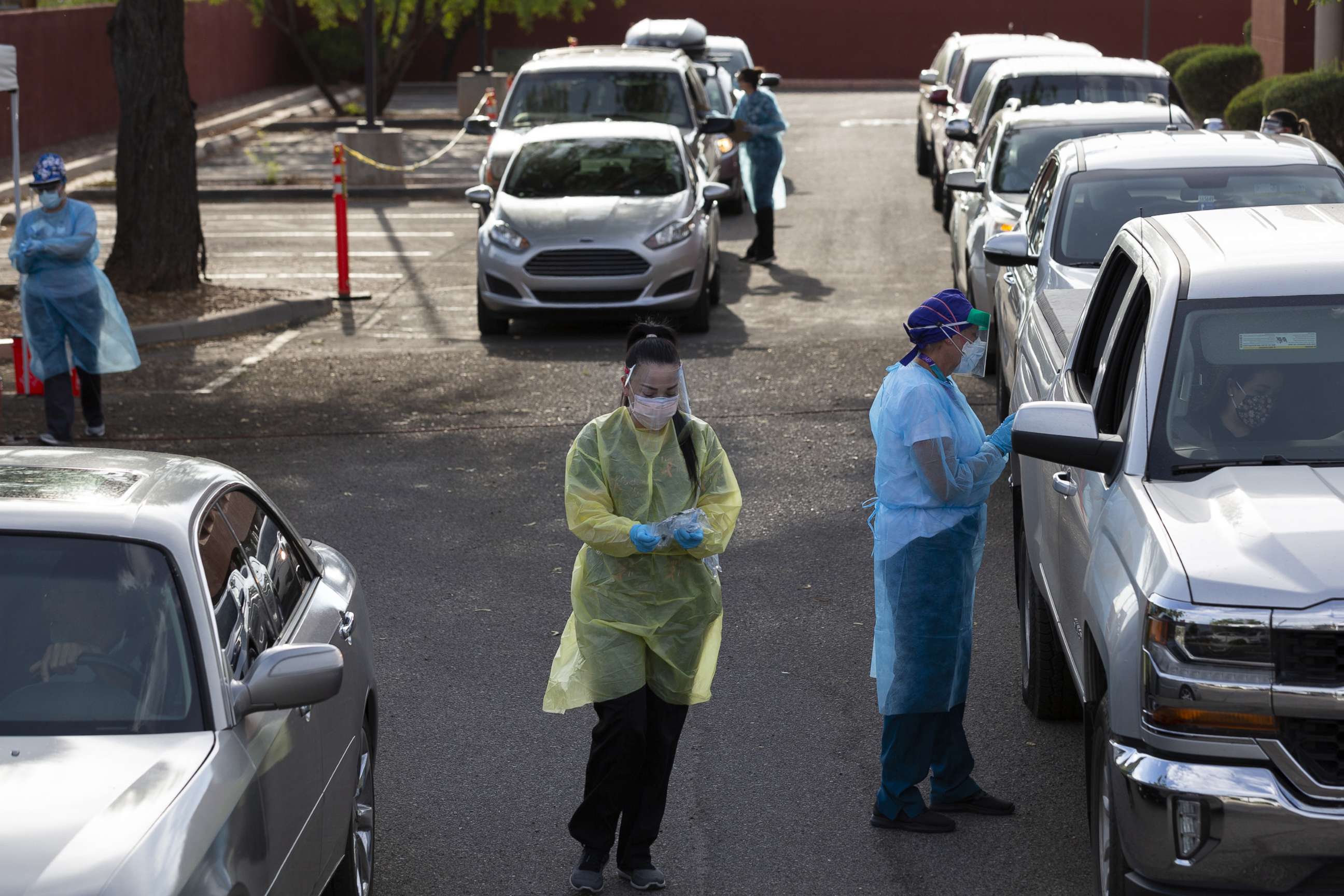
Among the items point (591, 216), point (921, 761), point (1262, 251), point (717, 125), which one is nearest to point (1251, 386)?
point (1262, 251)

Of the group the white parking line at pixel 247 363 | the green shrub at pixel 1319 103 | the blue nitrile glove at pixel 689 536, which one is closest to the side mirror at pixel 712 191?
the white parking line at pixel 247 363

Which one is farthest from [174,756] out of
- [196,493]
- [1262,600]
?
[1262,600]

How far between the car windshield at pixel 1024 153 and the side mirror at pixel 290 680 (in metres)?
10.2

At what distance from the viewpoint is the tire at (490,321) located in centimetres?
1512

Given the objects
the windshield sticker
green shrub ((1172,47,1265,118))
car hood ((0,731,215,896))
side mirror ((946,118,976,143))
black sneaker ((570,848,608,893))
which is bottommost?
black sneaker ((570,848,608,893))

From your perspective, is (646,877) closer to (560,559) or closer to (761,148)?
(560,559)

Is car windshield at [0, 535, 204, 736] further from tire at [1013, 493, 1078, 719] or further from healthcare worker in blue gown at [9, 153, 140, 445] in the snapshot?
healthcare worker in blue gown at [9, 153, 140, 445]

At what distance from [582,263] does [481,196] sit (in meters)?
1.65

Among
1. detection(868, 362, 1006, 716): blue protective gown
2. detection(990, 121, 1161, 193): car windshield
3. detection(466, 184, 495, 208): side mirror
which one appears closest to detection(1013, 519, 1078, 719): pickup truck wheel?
detection(868, 362, 1006, 716): blue protective gown

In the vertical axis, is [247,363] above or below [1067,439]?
below

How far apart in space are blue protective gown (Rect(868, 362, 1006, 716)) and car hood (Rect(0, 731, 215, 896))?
2.39 metres

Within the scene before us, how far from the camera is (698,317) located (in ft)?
49.9

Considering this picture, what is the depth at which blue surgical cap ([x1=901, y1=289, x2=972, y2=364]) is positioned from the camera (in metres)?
5.38

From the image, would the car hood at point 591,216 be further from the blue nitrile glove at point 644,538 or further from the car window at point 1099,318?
the blue nitrile glove at point 644,538
